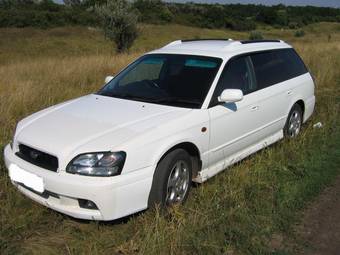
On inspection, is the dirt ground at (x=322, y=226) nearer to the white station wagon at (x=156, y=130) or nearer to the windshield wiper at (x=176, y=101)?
the white station wagon at (x=156, y=130)

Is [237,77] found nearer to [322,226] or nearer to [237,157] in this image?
[237,157]

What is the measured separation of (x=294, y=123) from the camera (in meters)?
6.48

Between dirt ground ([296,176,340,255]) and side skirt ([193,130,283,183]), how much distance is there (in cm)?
100

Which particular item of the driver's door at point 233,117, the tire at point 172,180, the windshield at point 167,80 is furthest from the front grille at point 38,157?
the driver's door at point 233,117

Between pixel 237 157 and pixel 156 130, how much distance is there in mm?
1537

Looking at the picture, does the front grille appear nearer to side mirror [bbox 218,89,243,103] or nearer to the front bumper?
the front bumper

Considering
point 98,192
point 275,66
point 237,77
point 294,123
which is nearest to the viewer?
point 98,192

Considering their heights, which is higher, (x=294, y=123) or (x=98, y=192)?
(x=98, y=192)

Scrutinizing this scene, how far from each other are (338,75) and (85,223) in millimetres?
10859

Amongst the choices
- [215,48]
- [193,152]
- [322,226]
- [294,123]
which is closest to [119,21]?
[294,123]

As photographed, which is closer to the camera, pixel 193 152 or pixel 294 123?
pixel 193 152

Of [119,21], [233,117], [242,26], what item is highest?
[233,117]

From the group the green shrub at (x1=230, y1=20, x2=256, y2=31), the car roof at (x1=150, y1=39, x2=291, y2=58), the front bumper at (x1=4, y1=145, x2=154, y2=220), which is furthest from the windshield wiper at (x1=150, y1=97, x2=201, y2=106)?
the green shrub at (x1=230, y1=20, x2=256, y2=31)

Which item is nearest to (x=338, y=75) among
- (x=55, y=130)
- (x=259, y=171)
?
(x=259, y=171)
